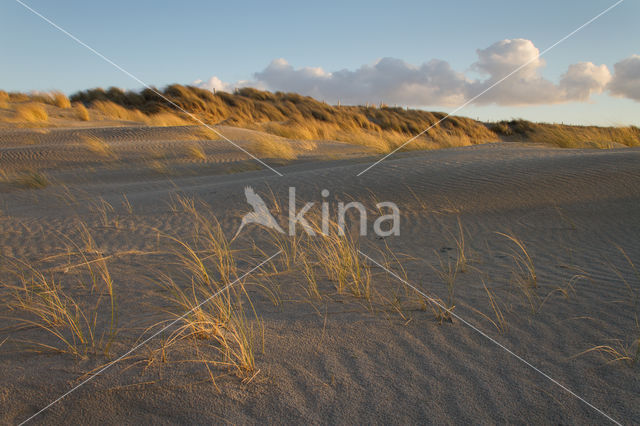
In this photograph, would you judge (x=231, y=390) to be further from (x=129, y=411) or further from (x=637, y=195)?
(x=637, y=195)

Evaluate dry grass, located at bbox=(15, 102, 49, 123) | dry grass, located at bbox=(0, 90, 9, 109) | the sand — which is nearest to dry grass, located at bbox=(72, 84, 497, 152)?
dry grass, located at bbox=(0, 90, 9, 109)

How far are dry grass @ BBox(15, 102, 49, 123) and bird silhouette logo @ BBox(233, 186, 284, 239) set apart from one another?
13413 millimetres

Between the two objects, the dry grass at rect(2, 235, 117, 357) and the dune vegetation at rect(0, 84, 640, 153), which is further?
the dune vegetation at rect(0, 84, 640, 153)

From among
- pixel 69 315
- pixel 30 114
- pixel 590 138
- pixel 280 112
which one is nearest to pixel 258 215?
pixel 69 315

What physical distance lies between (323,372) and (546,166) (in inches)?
229

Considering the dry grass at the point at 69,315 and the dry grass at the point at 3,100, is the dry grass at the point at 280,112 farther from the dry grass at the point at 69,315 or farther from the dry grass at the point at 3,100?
the dry grass at the point at 69,315

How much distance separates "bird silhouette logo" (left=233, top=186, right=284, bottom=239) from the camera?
16.8 feet

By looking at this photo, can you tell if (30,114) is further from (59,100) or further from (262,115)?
(262,115)

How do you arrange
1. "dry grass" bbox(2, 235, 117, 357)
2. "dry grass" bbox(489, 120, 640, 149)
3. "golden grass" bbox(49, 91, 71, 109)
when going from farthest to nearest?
"golden grass" bbox(49, 91, 71, 109) → "dry grass" bbox(489, 120, 640, 149) → "dry grass" bbox(2, 235, 117, 357)

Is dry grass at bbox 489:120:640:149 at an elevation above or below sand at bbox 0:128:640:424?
above

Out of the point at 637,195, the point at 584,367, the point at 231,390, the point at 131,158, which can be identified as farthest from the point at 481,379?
the point at 131,158

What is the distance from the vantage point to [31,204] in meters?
6.38

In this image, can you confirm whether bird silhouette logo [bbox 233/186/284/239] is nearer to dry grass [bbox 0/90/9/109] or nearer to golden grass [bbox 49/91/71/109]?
dry grass [bbox 0/90/9/109]

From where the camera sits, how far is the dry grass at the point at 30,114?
50.5 ft
